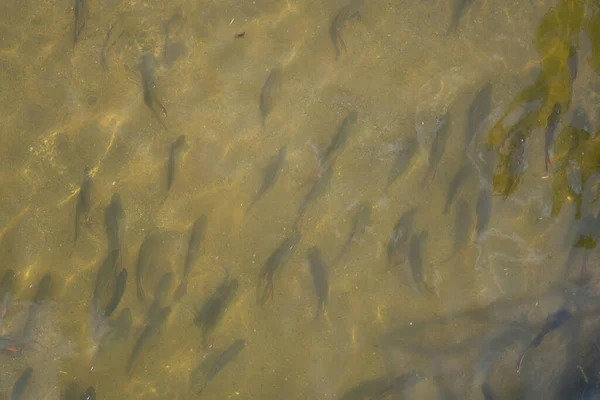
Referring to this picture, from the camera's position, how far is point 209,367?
4965mm

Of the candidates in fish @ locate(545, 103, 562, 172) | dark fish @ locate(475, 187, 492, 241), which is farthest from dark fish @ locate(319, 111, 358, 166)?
fish @ locate(545, 103, 562, 172)

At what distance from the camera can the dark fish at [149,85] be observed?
5258 millimetres

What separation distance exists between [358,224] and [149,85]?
283 centimetres

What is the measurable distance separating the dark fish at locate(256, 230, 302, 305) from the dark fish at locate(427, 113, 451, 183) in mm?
1743

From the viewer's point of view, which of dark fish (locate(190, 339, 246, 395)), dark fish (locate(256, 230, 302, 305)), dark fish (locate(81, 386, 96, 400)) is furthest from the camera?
dark fish (locate(256, 230, 302, 305))

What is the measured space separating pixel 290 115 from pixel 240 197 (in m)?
1.10

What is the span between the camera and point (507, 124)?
214 inches

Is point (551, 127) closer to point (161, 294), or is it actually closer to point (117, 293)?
point (161, 294)

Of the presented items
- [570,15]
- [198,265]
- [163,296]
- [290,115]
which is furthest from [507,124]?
[163,296]

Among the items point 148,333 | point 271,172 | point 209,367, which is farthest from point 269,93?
point 209,367

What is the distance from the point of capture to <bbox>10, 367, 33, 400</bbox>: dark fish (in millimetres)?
4945

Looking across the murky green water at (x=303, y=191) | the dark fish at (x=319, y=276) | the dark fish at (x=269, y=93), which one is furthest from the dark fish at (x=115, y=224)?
the dark fish at (x=319, y=276)

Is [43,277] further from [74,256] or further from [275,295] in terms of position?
[275,295]

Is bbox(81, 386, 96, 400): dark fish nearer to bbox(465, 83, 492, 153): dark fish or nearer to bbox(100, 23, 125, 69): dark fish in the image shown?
bbox(100, 23, 125, 69): dark fish
